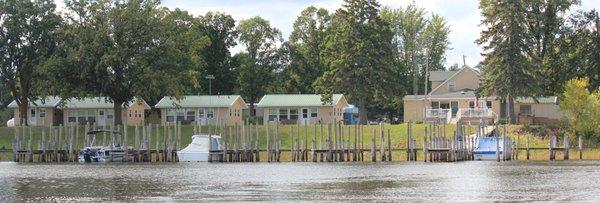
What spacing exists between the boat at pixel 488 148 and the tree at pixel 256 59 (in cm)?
4992

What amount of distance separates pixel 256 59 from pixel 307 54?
6.69 meters

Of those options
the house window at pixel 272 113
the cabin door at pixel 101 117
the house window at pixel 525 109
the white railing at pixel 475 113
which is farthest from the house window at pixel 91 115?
the house window at pixel 525 109

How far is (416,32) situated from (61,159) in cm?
5735

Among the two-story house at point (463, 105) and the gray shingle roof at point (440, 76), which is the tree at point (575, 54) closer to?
the two-story house at point (463, 105)

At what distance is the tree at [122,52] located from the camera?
278ft

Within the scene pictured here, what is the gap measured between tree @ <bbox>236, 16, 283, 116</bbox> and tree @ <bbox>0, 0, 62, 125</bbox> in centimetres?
2753

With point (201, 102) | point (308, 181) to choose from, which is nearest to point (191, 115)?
point (201, 102)

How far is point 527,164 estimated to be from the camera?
200 feet

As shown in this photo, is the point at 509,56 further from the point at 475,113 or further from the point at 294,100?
the point at 294,100

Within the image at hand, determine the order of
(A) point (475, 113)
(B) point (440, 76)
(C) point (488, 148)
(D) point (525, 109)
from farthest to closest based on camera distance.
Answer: (B) point (440, 76)
(D) point (525, 109)
(A) point (475, 113)
(C) point (488, 148)

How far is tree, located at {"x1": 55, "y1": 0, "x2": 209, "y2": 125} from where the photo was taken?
3337 inches

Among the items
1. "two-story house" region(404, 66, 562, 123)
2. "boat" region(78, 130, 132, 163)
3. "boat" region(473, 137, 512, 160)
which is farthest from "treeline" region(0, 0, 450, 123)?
"boat" region(473, 137, 512, 160)

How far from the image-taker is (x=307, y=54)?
374 feet

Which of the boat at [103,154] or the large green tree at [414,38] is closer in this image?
the boat at [103,154]
